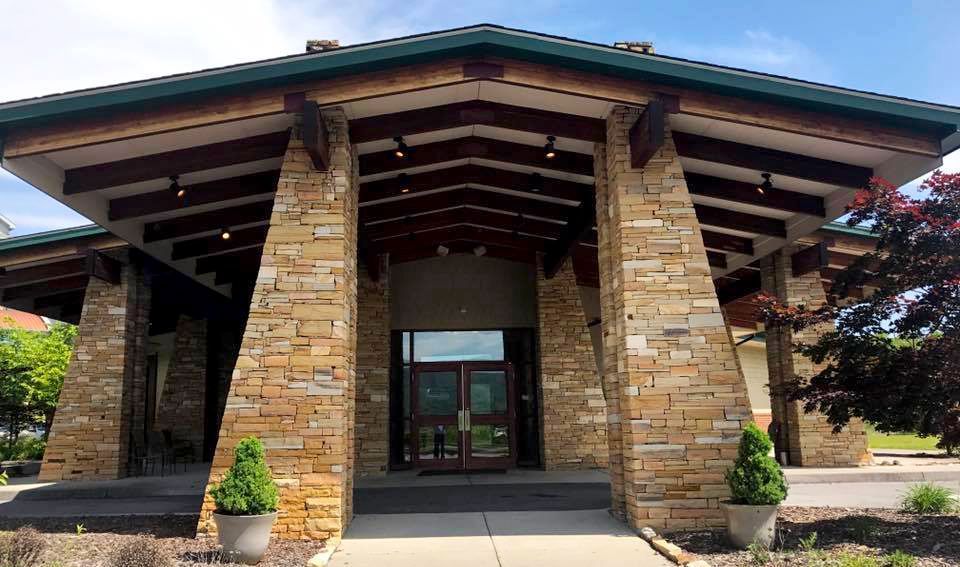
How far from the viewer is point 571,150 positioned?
387 inches

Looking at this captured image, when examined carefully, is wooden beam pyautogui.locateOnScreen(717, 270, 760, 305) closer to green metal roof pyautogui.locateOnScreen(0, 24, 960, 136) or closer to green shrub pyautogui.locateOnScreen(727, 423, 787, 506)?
green metal roof pyautogui.locateOnScreen(0, 24, 960, 136)

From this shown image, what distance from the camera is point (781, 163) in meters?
8.91

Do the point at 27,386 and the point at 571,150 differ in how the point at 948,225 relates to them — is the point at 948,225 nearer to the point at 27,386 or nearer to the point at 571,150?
the point at 571,150

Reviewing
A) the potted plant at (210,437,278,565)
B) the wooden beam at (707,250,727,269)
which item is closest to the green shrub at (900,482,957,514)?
the wooden beam at (707,250,727,269)

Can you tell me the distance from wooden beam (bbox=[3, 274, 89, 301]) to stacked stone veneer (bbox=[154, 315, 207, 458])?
11.0 feet

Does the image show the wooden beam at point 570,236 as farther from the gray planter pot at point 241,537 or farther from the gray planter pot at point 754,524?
the gray planter pot at point 241,537

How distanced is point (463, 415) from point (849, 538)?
9.33 m

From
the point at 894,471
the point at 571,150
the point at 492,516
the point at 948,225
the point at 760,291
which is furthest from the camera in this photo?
the point at 760,291

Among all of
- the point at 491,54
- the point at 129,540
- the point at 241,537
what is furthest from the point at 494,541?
the point at 491,54

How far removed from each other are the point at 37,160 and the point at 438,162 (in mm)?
5001

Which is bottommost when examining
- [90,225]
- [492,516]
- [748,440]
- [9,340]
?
[492,516]

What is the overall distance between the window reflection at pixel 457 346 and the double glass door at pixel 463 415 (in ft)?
0.64

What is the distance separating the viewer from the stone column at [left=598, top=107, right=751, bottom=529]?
730 centimetres

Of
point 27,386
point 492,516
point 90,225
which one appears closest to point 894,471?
point 492,516
